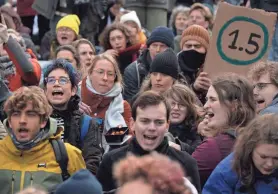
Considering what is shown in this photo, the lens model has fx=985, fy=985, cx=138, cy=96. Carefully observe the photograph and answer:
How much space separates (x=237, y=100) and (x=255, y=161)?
3.41 ft

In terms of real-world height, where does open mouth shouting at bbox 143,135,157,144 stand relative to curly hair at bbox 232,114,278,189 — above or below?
below

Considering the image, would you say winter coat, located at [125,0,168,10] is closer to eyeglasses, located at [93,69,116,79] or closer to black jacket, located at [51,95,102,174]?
eyeglasses, located at [93,69,116,79]

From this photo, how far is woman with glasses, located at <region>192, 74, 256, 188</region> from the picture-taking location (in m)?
7.11

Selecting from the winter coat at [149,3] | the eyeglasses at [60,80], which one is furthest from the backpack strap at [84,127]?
the winter coat at [149,3]

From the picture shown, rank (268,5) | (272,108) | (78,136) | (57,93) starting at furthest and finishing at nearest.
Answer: (268,5) < (57,93) < (78,136) < (272,108)

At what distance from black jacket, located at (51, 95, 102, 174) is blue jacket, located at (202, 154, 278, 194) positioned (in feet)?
5.77

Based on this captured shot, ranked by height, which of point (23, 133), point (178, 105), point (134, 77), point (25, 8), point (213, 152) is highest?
point (23, 133)

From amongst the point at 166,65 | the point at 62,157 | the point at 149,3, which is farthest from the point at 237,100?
the point at 149,3

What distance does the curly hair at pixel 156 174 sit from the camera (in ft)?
14.5

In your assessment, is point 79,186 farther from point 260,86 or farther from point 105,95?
point 105,95

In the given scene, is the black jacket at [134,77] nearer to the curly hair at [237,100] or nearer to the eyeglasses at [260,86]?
the eyeglasses at [260,86]

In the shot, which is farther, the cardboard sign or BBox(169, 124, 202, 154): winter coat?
the cardboard sign

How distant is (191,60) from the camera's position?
11133 mm

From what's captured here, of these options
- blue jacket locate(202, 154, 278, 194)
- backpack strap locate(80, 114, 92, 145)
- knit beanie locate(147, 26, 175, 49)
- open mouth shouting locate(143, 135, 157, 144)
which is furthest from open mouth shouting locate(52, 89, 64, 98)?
knit beanie locate(147, 26, 175, 49)
